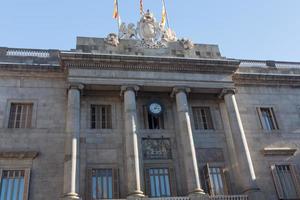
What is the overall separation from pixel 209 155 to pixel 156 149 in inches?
146

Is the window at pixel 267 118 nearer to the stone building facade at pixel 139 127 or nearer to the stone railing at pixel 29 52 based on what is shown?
the stone building facade at pixel 139 127

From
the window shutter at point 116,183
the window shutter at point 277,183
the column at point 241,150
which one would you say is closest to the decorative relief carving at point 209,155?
the column at point 241,150

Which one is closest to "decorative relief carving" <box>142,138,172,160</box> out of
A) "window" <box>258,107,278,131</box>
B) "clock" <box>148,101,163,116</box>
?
"clock" <box>148,101,163,116</box>

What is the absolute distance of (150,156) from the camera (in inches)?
850

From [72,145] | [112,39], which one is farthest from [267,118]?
[72,145]

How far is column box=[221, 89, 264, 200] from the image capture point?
20.2m

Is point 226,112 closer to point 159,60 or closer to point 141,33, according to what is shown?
point 159,60

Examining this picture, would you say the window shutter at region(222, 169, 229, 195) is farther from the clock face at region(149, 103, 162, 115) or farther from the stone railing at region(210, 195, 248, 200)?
the clock face at region(149, 103, 162, 115)

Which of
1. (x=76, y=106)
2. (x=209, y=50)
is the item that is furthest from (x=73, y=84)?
(x=209, y=50)

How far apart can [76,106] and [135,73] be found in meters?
4.84

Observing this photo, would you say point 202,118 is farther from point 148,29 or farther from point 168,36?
point 148,29

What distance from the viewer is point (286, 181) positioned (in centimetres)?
2245

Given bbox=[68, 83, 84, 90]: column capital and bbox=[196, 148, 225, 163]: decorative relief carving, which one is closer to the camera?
bbox=[68, 83, 84, 90]: column capital

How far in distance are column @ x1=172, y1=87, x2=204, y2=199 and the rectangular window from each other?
32.9 ft
